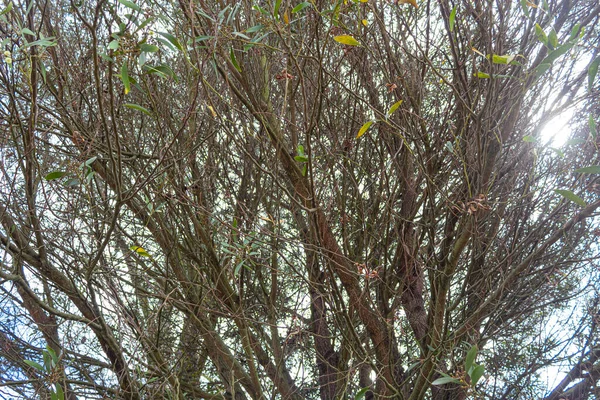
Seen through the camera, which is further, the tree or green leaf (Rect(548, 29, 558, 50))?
the tree

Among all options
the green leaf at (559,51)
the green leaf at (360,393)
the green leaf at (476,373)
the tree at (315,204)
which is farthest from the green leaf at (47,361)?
the green leaf at (559,51)

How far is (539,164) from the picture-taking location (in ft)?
13.1

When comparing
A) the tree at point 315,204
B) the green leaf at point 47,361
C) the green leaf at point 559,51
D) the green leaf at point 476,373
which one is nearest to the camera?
the green leaf at point 476,373

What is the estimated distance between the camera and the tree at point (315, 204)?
3.22 metres

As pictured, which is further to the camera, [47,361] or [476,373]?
[47,361]

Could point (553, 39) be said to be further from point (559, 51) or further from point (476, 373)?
point (476, 373)

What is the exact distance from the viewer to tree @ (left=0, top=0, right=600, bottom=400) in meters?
3.22

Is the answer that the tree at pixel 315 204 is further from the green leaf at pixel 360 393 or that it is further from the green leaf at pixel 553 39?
the green leaf at pixel 553 39

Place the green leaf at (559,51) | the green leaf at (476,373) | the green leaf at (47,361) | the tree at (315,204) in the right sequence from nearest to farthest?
the green leaf at (476,373) < the green leaf at (559,51) < the green leaf at (47,361) < the tree at (315,204)

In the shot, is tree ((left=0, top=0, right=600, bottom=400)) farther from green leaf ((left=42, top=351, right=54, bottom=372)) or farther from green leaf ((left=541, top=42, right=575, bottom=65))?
green leaf ((left=541, top=42, right=575, bottom=65))

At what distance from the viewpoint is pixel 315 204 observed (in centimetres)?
283

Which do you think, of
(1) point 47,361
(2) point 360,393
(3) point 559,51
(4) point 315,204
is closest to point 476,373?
(2) point 360,393

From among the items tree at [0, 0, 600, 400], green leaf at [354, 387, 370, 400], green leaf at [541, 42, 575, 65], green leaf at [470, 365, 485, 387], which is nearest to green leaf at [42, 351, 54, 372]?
tree at [0, 0, 600, 400]

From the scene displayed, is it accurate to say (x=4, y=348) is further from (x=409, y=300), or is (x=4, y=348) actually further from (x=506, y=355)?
(x=506, y=355)
